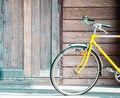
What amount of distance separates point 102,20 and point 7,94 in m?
1.97

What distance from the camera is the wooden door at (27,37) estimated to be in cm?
600

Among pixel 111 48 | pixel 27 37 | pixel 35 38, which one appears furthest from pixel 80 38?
pixel 27 37

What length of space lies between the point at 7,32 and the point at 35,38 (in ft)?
1.56

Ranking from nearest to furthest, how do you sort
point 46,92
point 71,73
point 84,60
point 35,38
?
1. point 84,60
2. point 46,92
3. point 71,73
4. point 35,38

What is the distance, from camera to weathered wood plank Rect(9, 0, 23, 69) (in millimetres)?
6009

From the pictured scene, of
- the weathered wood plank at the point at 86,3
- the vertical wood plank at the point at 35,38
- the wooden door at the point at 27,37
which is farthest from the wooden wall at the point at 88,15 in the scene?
the vertical wood plank at the point at 35,38

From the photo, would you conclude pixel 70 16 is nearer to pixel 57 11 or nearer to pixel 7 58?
pixel 57 11

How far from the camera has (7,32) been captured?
6035mm

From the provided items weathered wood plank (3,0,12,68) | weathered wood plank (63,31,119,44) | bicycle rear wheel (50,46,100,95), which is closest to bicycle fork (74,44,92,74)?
bicycle rear wheel (50,46,100,95)

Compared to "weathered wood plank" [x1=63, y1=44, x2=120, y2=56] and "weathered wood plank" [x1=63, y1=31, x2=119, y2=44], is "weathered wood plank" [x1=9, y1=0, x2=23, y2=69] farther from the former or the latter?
"weathered wood plank" [x1=63, y1=44, x2=120, y2=56]

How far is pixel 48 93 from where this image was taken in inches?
220

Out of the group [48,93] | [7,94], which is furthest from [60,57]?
[7,94]

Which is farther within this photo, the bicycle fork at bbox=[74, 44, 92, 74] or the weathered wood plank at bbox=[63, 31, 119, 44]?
the weathered wood plank at bbox=[63, 31, 119, 44]

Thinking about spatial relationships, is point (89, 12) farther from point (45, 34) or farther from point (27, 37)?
point (27, 37)
